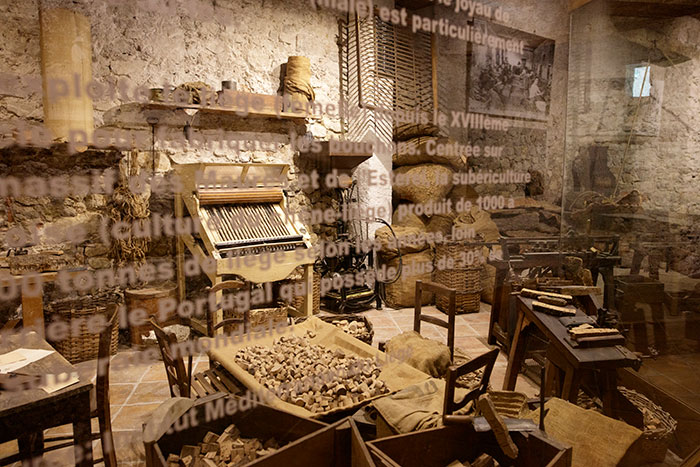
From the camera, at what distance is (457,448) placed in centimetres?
177

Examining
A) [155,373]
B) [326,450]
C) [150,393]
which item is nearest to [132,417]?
[150,393]

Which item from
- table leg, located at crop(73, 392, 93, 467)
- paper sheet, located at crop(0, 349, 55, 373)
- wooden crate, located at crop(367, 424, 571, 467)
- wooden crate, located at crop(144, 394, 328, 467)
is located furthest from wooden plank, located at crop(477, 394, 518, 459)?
paper sheet, located at crop(0, 349, 55, 373)

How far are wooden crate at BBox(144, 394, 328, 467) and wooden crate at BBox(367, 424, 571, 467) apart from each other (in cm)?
30

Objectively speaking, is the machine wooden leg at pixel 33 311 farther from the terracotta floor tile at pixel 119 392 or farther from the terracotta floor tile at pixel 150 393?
the terracotta floor tile at pixel 150 393

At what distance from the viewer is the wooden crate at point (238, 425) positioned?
5.99 feet

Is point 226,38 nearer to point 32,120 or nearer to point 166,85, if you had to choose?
point 166,85

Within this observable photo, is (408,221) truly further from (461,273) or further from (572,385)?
(572,385)

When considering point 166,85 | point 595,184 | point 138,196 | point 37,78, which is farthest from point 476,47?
point 37,78

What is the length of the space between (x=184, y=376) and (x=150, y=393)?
1.26m

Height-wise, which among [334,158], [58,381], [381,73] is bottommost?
[58,381]

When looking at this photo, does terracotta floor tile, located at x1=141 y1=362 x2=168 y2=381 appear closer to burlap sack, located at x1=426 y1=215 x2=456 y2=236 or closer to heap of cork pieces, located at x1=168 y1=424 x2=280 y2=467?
heap of cork pieces, located at x1=168 y1=424 x2=280 y2=467

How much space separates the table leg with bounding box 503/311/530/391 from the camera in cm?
318

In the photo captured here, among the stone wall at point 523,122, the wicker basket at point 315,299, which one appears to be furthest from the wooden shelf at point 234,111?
the stone wall at point 523,122

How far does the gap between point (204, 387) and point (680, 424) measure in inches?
114
